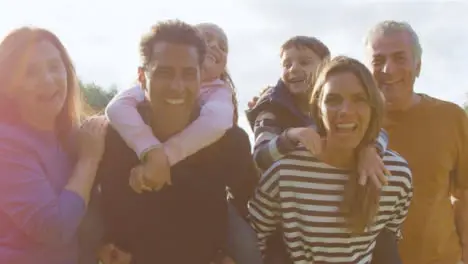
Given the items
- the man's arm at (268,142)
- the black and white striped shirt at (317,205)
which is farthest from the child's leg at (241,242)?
the man's arm at (268,142)

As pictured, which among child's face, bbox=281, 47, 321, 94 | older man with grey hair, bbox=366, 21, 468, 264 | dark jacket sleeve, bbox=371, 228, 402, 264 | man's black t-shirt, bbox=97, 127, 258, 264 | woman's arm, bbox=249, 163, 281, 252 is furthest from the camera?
child's face, bbox=281, 47, 321, 94

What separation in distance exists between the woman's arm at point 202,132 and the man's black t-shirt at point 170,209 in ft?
0.26

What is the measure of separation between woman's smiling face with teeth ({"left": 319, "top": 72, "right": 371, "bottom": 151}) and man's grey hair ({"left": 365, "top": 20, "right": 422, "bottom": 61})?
98 cm

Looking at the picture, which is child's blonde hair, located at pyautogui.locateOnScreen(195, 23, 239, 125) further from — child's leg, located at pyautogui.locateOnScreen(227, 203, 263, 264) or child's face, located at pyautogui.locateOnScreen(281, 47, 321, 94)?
child's leg, located at pyautogui.locateOnScreen(227, 203, 263, 264)

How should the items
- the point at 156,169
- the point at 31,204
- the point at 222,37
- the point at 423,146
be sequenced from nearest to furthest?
the point at 31,204 → the point at 156,169 → the point at 423,146 → the point at 222,37

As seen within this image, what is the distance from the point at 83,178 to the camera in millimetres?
3209

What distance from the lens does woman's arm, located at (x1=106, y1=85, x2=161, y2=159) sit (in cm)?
325

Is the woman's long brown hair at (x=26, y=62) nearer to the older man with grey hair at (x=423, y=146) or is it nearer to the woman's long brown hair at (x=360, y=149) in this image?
the woman's long brown hair at (x=360, y=149)

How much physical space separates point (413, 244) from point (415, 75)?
107cm

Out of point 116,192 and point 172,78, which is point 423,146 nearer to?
point 172,78

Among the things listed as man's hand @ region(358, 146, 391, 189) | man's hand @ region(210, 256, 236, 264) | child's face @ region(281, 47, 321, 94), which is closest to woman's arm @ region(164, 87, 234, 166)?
man's hand @ region(210, 256, 236, 264)

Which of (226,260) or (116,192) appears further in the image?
(226,260)

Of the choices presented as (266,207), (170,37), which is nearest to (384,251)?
(266,207)

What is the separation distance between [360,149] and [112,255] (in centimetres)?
137
